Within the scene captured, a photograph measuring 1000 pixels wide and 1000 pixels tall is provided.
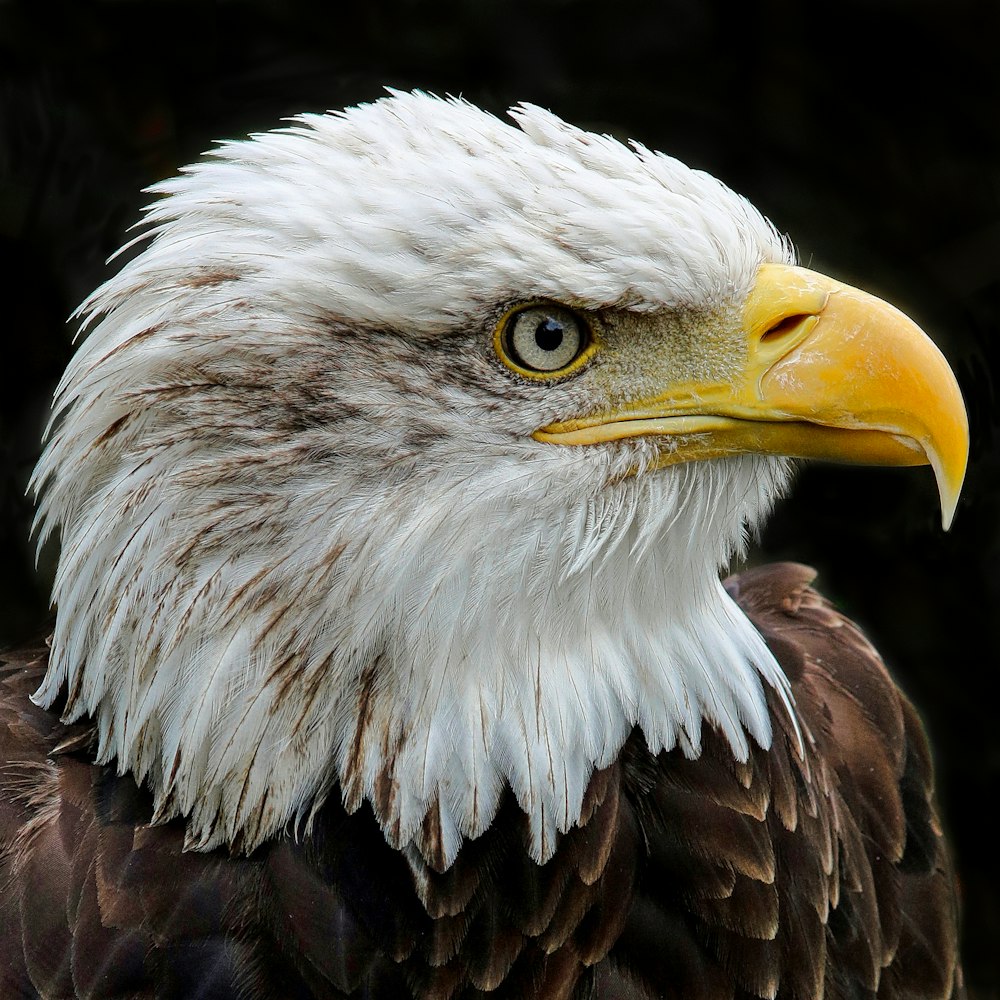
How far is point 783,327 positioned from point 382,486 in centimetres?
69

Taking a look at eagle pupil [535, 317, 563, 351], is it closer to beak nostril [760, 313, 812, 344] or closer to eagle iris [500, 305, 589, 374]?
eagle iris [500, 305, 589, 374]

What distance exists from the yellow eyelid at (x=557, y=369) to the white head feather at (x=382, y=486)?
0.02 meters

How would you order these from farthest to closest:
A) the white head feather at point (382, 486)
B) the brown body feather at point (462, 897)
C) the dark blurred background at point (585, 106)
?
the dark blurred background at point (585, 106)
the brown body feather at point (462, 897)
the white head feather at point (382, 486)

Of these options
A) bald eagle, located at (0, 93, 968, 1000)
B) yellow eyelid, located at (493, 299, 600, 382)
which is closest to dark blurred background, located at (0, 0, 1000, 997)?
bald eagle, located at (0, 93, 968, 1000)

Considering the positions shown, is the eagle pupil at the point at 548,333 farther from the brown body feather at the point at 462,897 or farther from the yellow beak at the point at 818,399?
the brown body feather at the point at 462,897

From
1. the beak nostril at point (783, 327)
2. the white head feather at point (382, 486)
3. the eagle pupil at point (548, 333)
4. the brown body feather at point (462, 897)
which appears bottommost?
the brown body feather at point (462, 897)

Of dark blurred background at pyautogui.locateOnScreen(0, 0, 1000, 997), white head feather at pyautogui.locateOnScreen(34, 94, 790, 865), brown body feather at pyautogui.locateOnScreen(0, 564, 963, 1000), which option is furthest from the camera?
dark blurred background at pyautogui.locateOnScreen(0, 0, 1000, 997)

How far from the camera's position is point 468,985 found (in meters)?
2.20

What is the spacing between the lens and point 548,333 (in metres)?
2.05

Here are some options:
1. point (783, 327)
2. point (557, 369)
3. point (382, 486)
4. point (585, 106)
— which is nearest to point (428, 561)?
point (382, 486)

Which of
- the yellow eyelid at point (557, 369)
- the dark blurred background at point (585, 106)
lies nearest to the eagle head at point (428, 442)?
the yellow eyelid at point (557, 369)

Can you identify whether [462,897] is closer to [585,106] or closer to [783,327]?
[783,327]

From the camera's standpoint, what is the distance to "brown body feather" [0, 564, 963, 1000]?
85.0 inches

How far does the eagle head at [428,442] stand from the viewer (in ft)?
6.68
